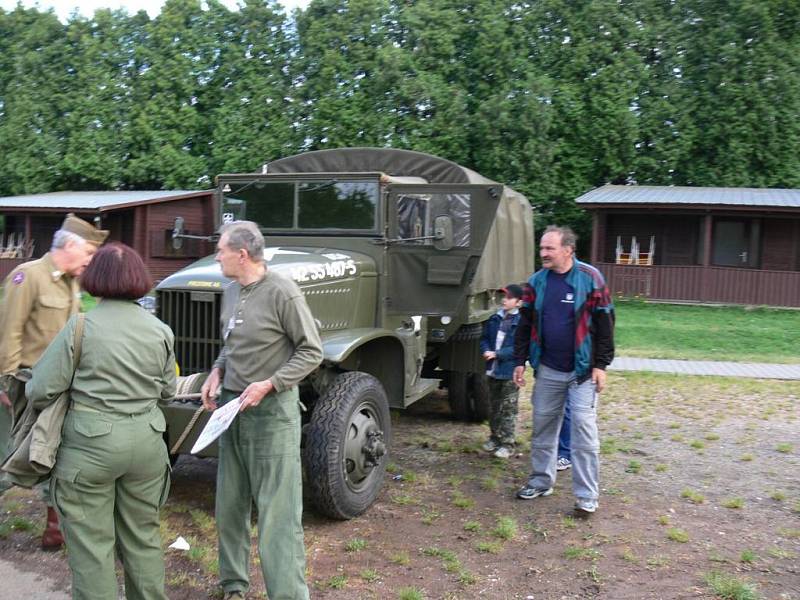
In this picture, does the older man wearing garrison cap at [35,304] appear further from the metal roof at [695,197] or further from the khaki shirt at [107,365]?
the metal roof at [695,197]

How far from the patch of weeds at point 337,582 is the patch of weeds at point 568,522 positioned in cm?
→ 155

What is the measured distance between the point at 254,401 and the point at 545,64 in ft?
88.7

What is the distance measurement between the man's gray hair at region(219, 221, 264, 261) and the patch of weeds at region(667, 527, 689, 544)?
2966mm

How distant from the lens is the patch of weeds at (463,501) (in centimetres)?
523

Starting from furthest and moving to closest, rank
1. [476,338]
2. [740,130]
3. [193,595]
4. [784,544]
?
1. [740,130]
2. [476,338]
3. [784,544]
4. [193,595]

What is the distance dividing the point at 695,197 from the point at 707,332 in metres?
8.39

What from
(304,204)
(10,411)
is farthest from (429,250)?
(10,411)

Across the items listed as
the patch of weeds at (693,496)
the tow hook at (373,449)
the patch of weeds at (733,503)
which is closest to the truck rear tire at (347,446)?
the tow hook at (373,449)

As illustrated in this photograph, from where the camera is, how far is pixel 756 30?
2722cm

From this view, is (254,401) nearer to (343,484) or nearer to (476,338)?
(343,484)

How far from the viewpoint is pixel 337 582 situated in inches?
154

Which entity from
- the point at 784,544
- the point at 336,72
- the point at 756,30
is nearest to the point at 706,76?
the point at 756,30

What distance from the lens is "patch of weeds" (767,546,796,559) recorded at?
434 centimetres

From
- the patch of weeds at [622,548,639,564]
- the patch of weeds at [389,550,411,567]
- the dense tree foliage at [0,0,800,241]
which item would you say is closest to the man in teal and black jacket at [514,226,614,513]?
the patch of weeds at [622,548,639,564]
